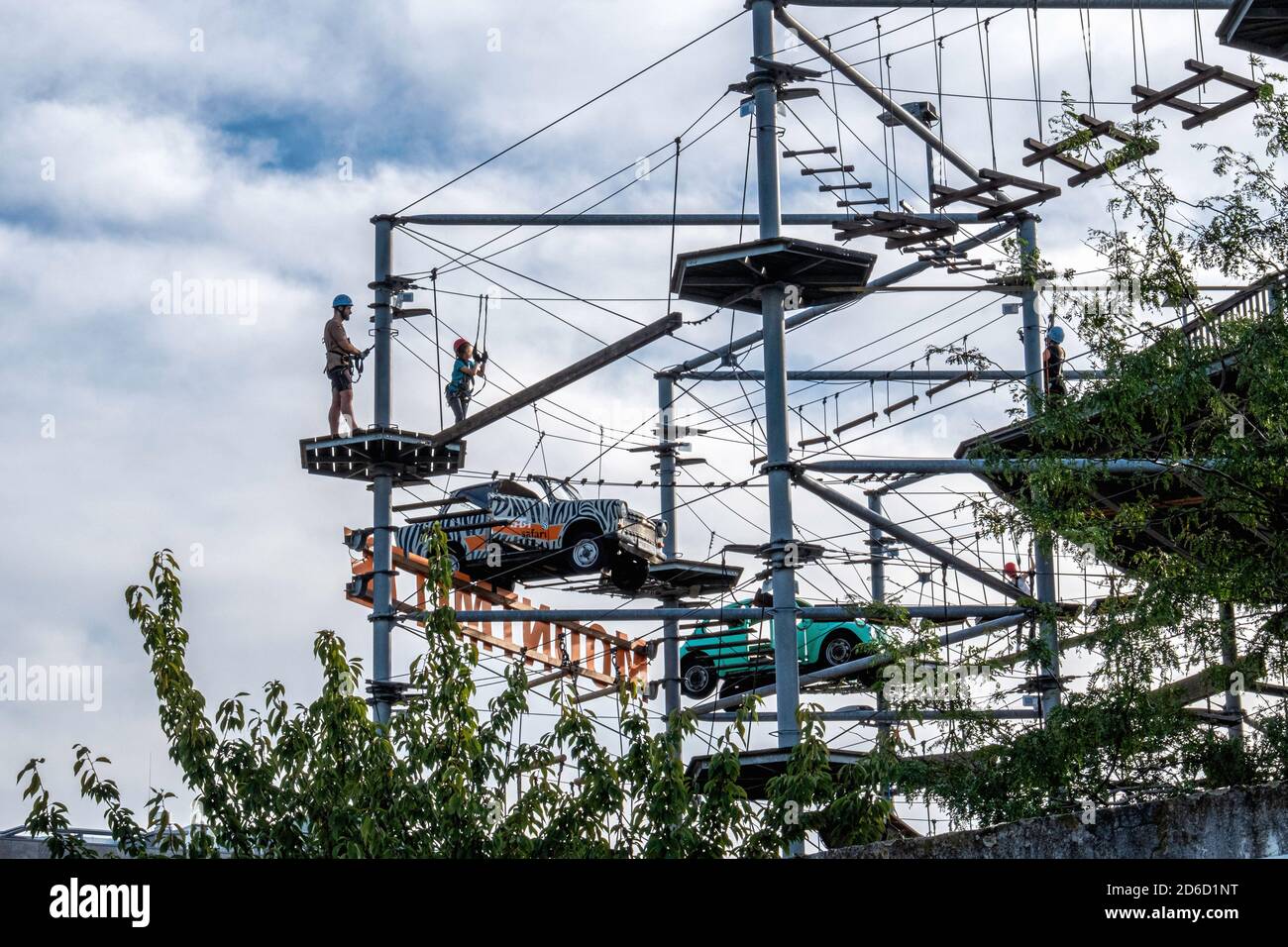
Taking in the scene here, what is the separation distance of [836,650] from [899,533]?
35.7 feet

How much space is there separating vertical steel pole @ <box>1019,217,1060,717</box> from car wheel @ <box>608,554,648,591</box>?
24.7 ft

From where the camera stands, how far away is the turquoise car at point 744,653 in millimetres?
35156

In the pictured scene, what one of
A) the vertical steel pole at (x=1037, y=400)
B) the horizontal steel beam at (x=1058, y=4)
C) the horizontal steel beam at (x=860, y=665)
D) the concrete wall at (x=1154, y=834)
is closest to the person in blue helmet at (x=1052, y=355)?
the vertical steel pole at (x=1037, y=400)

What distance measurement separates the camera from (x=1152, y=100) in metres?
20.8

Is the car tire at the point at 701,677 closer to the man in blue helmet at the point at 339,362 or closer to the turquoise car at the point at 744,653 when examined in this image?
the turquoise car at the point at 744,653

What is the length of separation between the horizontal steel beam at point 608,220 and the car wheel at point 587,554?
227 inches

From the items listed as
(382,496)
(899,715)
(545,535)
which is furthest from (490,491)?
(899,715)

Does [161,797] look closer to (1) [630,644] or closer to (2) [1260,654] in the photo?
(2) [1260,654]

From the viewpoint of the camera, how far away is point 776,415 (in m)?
23.7

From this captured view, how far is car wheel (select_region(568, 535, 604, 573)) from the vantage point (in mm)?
32906

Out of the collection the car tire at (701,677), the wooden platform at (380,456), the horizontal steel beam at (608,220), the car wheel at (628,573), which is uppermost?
the horizontal steel beam at (608,220)

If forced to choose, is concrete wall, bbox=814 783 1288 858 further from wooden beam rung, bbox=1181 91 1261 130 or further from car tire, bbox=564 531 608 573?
car tire, bbox=564 531 608 573

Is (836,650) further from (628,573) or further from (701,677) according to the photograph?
(628,573)
